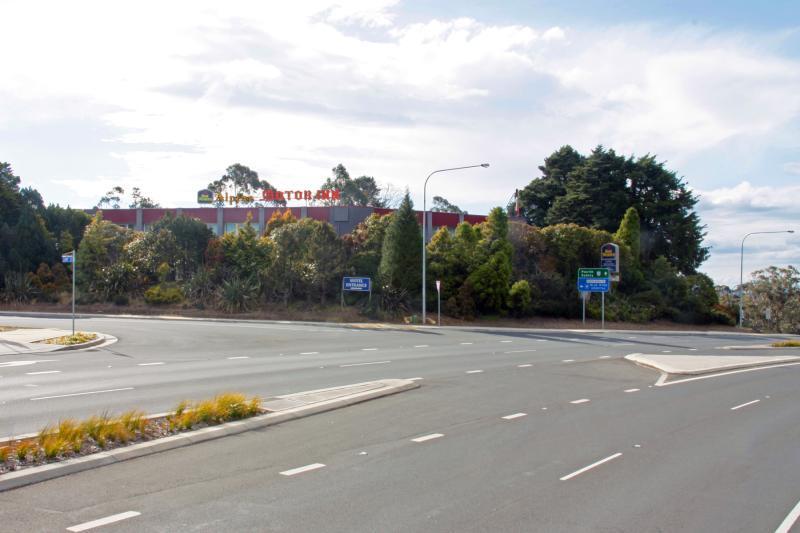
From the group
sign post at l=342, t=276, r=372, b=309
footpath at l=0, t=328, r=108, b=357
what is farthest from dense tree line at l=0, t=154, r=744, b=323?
footpath at l=0, t=328, r=108, b=357

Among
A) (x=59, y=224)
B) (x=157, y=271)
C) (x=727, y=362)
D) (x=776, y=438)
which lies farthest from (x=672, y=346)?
(x=59, y=224)

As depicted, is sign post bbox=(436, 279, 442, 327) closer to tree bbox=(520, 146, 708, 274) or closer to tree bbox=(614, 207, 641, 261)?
tree bbox=(614, 207, 641, 261)

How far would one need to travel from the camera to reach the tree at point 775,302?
62031 millimetres

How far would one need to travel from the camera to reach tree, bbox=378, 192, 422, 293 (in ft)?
137

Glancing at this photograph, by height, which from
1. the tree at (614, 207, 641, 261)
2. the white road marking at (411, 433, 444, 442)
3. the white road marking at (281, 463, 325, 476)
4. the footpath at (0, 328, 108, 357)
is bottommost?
the footpath at (0, 328, 108, 357)

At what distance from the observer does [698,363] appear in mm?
21844

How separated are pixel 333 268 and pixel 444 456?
35.3m

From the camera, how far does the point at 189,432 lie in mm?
9250

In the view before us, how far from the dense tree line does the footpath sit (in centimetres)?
1535

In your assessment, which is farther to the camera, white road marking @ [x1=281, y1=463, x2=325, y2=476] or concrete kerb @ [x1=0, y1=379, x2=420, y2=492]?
white road marking @ [x1=281, y1=463, x2=325, y2=476]

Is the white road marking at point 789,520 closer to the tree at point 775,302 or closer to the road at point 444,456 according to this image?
the road at point 444,456

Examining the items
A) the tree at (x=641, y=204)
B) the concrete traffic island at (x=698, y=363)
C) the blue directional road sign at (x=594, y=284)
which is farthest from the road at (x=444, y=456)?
the tree at (x=641, y=204)

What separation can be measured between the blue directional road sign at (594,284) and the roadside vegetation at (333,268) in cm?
284

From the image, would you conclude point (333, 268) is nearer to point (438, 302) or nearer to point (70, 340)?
point (438, 302)
